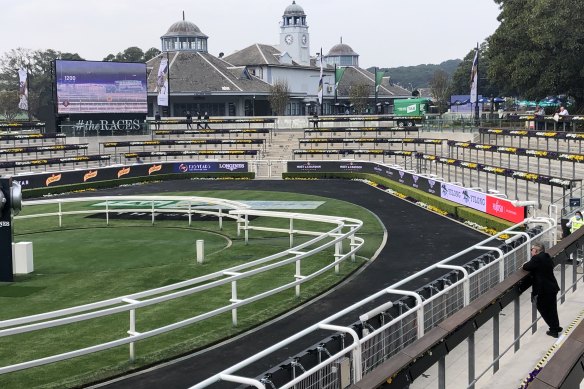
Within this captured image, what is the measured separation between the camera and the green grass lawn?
542 inches

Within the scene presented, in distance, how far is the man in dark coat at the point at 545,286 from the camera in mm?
10945

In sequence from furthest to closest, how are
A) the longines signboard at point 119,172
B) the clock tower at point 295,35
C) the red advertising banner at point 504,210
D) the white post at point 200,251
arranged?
the clock tower at point 295,35 < the longines signboard at point 119,172 < the red advertising banner at point 504,210 < the white post at point 200,251

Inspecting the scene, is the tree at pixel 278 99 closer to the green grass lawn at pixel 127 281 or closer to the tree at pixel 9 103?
the tree at pixel 9 103

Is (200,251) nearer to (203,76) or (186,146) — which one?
(186,146)

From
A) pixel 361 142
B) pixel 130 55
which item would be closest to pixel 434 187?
pixel 361 142

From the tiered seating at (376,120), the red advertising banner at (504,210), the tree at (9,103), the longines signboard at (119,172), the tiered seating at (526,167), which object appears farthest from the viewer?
the tree at (9,103)

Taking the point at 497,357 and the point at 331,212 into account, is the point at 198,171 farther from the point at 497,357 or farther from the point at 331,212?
the point at 497,357

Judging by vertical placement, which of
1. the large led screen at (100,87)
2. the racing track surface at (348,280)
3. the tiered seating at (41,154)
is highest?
the large led screen at (100,87)

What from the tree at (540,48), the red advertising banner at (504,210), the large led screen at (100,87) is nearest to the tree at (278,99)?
the large led screen at (100,87)

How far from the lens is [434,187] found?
1415 inches

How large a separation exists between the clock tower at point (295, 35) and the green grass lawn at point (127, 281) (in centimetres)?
8996

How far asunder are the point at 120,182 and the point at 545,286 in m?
41.8

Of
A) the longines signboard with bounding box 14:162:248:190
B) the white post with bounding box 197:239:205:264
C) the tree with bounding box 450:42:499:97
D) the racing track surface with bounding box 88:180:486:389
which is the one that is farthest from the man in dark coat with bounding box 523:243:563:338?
the tree with bounding box 450:42:499:97

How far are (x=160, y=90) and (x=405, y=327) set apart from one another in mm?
61125
